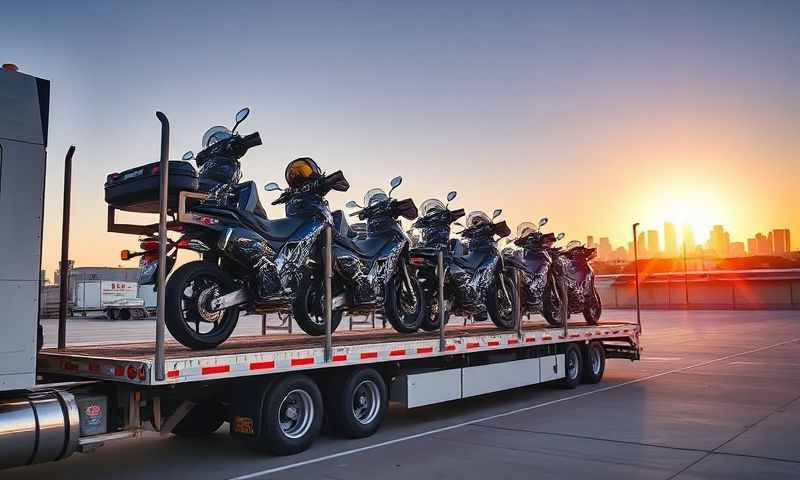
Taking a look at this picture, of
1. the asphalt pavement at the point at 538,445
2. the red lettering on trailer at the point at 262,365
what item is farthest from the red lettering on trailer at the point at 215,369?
the asphalt pavement at the point at 538,445

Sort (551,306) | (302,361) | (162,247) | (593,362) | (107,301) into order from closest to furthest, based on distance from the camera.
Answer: (162,247)
(302,361)
(593,362)
(551,306)
(107,301)

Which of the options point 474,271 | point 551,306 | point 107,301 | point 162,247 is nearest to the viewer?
point 162,247

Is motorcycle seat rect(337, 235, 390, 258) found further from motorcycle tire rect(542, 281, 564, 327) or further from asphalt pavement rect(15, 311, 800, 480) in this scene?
motorcycle tire rect(542, 281, 564, 327)

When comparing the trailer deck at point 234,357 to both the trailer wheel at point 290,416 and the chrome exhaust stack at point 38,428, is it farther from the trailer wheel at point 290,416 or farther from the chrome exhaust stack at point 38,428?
the chrome exhaust stack at point 38,428

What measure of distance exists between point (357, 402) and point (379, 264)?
232 centimetres

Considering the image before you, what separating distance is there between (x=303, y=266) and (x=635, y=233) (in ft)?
39.2

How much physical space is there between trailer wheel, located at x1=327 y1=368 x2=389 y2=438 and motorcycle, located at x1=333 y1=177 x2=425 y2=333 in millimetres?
1552

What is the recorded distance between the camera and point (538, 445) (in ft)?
24.0

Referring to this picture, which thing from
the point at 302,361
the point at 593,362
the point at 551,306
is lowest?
the point at 593,362

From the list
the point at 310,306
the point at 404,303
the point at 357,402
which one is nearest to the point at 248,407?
the point at 357,402

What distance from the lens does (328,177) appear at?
8484 mm

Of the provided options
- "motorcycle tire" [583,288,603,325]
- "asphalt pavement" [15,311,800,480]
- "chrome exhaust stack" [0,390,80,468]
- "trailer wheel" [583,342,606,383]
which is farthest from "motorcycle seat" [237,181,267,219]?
"motorcycle tire" [583,288,603,325]

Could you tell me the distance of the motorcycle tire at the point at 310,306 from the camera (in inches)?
345

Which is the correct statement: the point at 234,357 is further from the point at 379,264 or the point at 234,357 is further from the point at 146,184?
the point at 379,264
